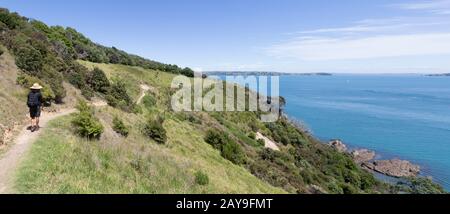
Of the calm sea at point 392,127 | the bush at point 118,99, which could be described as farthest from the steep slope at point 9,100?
the calm sea at point 392,127

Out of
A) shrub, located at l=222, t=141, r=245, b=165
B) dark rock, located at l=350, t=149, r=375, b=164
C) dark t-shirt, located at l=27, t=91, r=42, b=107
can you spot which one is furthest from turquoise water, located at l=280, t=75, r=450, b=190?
dark t-shirt, located at l=27, t=91, r=42, b=107

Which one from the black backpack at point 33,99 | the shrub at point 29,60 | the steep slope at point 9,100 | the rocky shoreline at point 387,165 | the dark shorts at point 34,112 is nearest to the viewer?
the steep slope at point 9,100

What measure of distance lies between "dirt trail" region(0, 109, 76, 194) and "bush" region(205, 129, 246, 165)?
16.4m

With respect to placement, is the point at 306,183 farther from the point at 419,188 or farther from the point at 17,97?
the point at 17,97

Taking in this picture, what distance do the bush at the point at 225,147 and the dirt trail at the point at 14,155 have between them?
1636cm

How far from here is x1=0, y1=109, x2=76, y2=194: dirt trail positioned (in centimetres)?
963

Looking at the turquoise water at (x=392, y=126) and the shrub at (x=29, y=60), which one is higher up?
the shrub at (x=29, y=60)

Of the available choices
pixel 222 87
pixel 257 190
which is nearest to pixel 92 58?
pixel 222 87

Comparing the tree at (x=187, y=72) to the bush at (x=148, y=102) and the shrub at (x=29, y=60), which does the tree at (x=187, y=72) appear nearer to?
the bush at (x=148, y=102)

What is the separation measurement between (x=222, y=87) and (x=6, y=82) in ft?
205

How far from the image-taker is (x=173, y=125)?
108 feet

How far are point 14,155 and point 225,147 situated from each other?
21.2 metres

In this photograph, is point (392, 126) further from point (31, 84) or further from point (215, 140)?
point (31, 84)

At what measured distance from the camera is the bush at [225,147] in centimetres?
3072
